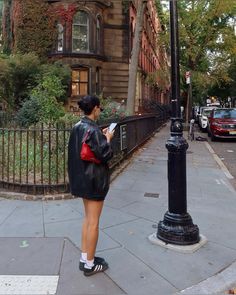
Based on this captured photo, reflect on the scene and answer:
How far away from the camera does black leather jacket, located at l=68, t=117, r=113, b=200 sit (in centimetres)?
385

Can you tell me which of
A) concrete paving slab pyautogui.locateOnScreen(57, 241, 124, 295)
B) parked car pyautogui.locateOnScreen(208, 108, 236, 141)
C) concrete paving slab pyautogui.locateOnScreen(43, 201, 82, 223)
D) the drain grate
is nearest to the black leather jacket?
concrete paving slab pyautogui.locateOnScreen(57, 241, 124, 295)

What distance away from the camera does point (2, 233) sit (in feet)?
17.3

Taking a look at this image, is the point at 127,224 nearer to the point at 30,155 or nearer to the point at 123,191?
the point at 123,191

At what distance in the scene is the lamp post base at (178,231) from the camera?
484 centimetres

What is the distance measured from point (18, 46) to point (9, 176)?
58.6ft

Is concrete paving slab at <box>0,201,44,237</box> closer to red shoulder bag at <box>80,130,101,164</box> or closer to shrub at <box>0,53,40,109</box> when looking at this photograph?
red shoulder bag at <box>80,130,101,164</box>

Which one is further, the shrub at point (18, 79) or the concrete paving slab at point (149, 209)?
the shrub at point (18, 79)

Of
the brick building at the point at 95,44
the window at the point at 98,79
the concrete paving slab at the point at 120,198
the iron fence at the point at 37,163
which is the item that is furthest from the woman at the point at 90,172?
the window at the point at 98,79

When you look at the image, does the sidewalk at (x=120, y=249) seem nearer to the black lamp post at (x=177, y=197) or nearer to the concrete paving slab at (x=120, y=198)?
the concrete paving slab at (x=120, y=198)

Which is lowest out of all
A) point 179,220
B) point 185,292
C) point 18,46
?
point 185,292

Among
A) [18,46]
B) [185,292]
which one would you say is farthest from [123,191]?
[18,46]

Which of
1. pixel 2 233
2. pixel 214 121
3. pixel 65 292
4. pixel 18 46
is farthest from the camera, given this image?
pixel 18 46

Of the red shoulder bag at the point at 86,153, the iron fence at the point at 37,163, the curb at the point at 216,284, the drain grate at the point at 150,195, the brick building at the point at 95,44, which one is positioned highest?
the brick building at the point at 95,44

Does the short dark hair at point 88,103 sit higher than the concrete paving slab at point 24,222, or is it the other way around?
the short dark hair at point 88,103
